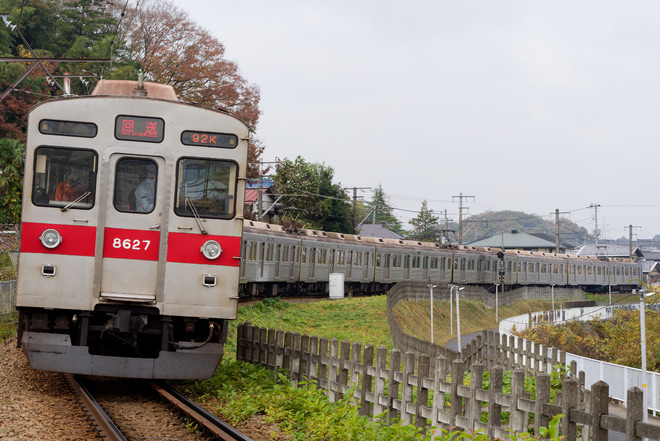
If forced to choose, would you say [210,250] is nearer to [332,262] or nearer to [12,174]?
[12,174]

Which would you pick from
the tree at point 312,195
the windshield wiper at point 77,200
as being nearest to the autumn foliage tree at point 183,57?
the tree at point 312,195

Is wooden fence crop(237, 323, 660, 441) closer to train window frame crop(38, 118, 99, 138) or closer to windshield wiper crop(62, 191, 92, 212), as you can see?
windshield wiper crop(62, 191, 92, 212)

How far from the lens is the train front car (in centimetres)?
834

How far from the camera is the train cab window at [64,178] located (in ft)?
27.5

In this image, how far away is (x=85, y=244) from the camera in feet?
27.5

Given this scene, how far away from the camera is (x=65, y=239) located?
836 centimetres

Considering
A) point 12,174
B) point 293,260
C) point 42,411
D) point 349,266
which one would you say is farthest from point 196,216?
point 349,266

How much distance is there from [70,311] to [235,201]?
92.9 inches

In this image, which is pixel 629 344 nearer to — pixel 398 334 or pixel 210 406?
pixel 398 334

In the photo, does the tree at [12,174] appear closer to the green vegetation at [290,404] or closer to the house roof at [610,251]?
the green vegetation at [290,404]

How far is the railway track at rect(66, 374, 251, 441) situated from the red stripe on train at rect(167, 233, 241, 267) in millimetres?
1653

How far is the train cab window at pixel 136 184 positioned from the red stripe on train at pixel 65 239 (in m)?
0.51

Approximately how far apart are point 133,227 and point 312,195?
39.4 m

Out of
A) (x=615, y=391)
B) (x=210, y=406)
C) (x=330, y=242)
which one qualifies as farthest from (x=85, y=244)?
(x=330, y=242)
